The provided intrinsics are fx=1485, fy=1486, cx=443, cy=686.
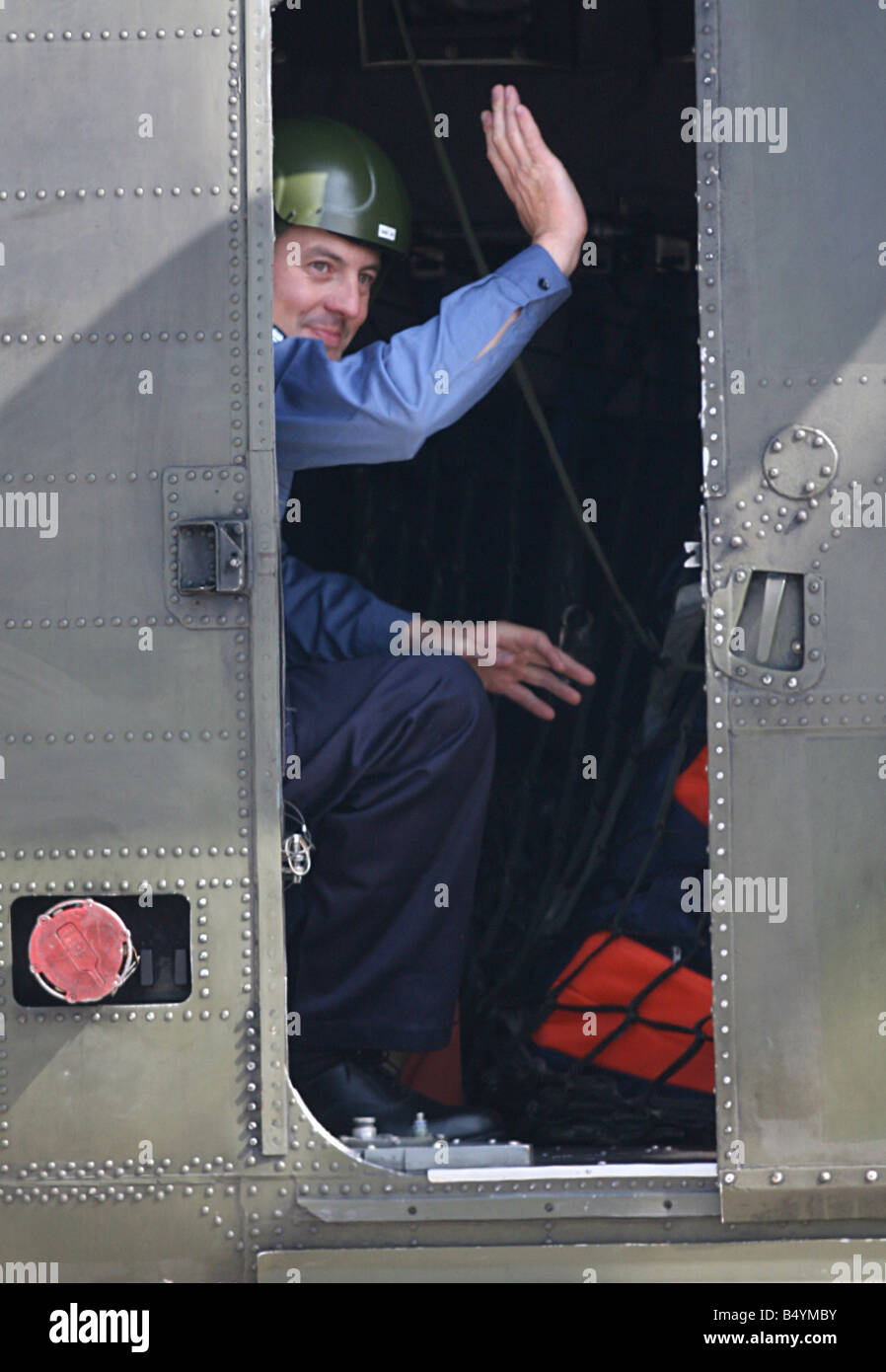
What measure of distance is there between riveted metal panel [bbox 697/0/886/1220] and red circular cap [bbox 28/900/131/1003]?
1174 mm

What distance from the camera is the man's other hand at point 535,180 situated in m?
3.21

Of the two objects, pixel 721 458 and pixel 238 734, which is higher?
pixel 721 458

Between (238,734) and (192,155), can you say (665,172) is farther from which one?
(238,734)

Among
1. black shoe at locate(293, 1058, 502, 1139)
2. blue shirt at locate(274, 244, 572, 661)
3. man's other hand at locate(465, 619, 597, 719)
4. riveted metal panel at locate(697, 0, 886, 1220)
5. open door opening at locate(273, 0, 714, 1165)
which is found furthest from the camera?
open door opening at locate(273, 0, 714, 1165)

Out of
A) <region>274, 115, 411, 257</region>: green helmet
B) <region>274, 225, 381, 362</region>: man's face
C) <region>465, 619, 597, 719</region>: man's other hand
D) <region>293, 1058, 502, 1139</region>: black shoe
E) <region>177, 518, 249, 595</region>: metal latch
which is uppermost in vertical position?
<region>274, 115, 411, 257</region>: green helmet

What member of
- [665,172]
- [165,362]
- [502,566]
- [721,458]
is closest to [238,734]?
[165,362]

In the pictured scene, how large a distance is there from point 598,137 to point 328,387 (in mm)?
2092

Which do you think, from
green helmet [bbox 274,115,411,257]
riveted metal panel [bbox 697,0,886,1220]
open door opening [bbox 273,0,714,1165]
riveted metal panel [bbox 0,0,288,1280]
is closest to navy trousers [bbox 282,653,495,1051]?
riveted metal panel [bbox 0,0,288,1280]

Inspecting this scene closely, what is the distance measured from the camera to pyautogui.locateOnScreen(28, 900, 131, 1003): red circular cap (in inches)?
115

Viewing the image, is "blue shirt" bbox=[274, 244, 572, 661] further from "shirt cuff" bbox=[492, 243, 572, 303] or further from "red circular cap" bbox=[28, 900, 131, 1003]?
"red circular cap" bbox=[28, 900, 131, 1003]

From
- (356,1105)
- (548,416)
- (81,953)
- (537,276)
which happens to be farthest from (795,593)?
(548,416)

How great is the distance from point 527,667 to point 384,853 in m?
0.77

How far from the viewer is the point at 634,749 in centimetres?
406

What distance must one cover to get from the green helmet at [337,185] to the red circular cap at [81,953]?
6.08ft
